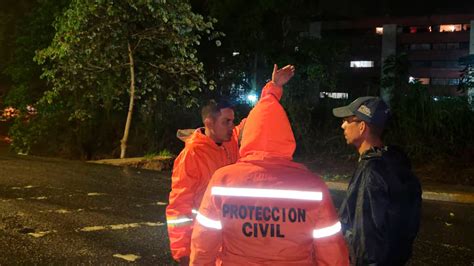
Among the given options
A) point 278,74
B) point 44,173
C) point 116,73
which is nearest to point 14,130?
point 116,73

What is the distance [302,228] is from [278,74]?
850mm

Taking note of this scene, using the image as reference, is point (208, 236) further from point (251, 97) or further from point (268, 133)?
point (251, 97)

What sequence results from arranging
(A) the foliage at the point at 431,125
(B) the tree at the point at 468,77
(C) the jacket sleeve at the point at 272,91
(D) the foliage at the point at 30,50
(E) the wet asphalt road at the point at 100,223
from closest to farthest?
(C) the jacket sleeve at the point at 272,91
(E) the wet asphalt road at the point at 100,223
(A) the foliage at the point at 431,125
(B) the tree at the point at 468,77
(D) the foliage at the point at 30,50

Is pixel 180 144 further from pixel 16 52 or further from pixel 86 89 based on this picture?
pixel 16 52

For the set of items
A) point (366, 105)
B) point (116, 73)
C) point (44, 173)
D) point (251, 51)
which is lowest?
point (44, 173)

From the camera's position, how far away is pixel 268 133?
2.51m

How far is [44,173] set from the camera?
1296 cm

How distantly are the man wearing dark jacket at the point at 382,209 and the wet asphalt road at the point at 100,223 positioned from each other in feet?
11.8

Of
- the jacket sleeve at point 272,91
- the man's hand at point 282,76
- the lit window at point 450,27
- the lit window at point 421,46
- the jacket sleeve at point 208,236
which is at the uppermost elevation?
the lit window at point 450,27

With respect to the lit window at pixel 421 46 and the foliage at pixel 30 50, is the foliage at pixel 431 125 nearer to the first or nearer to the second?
the foliage at pixel 30 50

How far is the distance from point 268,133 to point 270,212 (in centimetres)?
37

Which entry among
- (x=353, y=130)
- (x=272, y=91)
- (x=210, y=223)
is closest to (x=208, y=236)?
(x=210, y=223)

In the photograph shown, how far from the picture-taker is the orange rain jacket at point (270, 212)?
98.2 inches

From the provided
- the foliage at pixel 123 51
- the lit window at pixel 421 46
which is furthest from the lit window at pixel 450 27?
the foliage at pixel 123 51
